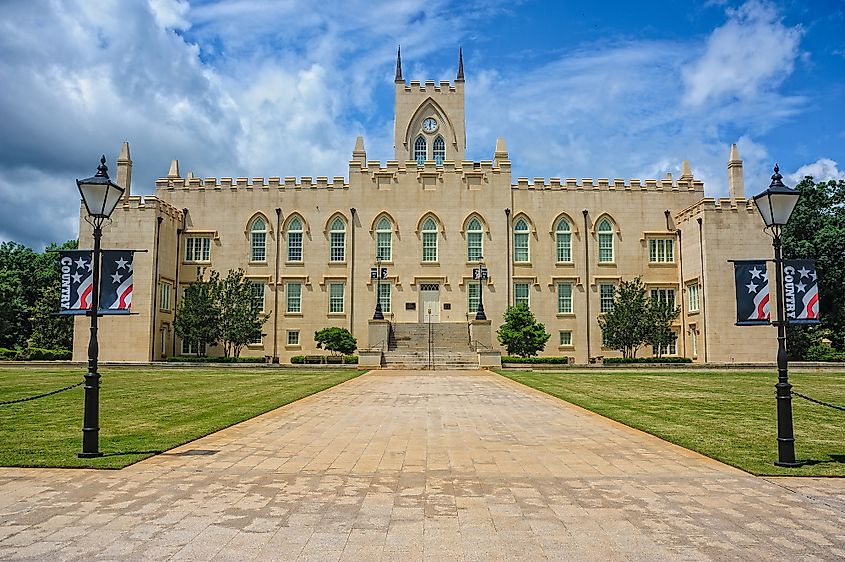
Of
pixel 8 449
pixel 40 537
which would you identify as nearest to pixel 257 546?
pixel 40 537

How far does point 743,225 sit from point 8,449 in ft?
118

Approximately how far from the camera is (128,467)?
856 centimetres

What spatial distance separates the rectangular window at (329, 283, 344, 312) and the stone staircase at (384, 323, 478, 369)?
148 inches

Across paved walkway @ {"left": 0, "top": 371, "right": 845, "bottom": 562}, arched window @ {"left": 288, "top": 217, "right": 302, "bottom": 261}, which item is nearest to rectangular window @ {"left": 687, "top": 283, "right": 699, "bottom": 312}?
arched window @ {"left": 288, "top": 217, "right": 302, "bottom": 261}

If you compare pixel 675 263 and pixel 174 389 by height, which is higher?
pixel 675 263

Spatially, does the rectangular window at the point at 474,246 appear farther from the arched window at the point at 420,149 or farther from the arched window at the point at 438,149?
the arched window at the point at 420,149

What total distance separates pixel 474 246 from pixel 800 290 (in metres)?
32.0

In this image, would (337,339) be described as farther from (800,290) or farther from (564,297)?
(800,290)

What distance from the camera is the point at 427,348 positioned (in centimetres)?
3769

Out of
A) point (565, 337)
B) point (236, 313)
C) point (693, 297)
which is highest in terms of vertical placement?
point (693, 297)

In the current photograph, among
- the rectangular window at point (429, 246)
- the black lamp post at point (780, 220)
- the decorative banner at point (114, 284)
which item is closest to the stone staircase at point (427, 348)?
the rectangular window at point (429, 246)

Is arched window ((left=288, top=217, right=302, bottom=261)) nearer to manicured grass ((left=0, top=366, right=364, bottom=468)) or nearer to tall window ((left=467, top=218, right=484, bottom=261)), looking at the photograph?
tall window ((left=467, top=218, right=484, bottom=261))

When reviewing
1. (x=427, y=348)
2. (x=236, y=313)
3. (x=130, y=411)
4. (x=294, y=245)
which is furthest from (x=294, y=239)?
(x=130, y=411)

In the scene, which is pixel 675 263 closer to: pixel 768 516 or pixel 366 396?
pixel 366 396
